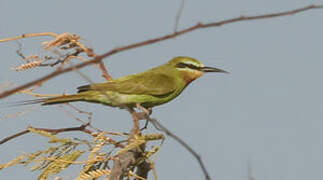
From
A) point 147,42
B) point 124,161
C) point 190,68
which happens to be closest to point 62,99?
point 124,161

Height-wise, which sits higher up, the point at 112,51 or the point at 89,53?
the point at 112,51

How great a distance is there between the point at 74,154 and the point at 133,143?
0.43 meters

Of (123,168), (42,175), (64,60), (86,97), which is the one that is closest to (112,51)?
(123,168)

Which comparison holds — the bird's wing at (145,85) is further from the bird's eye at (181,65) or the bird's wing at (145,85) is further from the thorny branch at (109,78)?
the thorny branch at (109,78)

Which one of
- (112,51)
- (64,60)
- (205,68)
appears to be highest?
(112,51)

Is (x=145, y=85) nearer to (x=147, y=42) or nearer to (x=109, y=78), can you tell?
(x=109, y=78)

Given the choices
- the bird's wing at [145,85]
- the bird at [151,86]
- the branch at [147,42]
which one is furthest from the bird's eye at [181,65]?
the branch at [147,42]

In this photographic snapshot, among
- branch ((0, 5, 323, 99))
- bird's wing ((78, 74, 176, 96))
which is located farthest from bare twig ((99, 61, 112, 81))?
branch ((0, 5, 323, 99))

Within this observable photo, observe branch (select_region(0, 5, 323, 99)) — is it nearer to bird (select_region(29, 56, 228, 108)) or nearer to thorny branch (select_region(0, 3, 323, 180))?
thorny branch (select_region(0, 3, 323, 180))

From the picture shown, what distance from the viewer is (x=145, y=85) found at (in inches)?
207

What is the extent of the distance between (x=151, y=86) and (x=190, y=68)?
0.66 metres

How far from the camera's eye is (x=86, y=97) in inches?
184

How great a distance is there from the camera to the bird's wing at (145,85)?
16.3 ft

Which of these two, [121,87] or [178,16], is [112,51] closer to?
[178,16]
